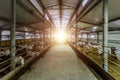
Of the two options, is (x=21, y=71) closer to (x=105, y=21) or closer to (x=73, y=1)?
(x=105, y=21)

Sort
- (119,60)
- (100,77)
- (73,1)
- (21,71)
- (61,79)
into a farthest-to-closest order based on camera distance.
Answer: (73,1)
(119,60)
(21,71)
(100,77)
(61,79)

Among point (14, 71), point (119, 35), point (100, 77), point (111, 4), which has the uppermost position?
point (111, 4)

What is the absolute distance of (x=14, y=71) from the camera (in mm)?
2305

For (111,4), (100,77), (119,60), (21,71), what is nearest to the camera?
(100,77)

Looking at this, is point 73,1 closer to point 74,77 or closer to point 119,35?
point 119,35

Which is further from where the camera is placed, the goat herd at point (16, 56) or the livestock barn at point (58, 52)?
the goat herd at point (16, 56)

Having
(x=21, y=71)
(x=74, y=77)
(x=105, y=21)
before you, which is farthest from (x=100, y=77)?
(x=21, y=71)

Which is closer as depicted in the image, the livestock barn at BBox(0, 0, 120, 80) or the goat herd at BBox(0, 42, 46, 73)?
the livestock barn at BBox(0, 0, 120, 80)

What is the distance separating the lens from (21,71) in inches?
106

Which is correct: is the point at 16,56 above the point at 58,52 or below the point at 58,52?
above

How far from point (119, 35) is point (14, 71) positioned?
5.48 metres

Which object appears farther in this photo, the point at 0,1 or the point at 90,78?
the point at 0,1

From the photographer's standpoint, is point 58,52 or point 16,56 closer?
point 16,56

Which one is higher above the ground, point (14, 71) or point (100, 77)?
point (14, 71)
